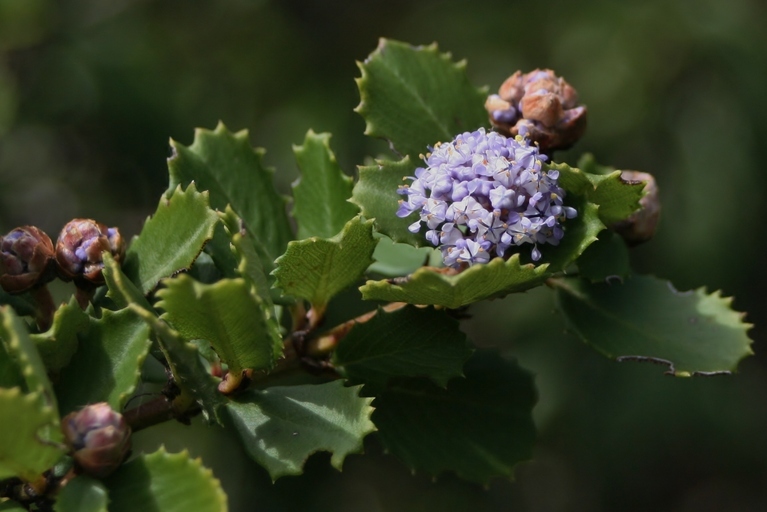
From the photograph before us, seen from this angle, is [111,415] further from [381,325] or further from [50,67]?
[50,67]

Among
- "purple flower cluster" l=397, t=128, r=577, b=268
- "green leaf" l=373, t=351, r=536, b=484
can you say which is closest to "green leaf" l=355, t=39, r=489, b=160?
"purple flower cluster" l=397, t=128, r=577, b=268

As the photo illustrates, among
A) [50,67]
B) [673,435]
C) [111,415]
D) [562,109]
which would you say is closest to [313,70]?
[50,67]

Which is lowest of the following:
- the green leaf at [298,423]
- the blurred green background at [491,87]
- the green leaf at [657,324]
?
the blurred green background at [491,87]

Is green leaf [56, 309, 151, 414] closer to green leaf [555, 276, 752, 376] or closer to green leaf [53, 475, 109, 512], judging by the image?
green leaf [53, 475, 109, 512]

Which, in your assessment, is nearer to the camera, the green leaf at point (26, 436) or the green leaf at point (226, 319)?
the green leaf at point (26, 436)

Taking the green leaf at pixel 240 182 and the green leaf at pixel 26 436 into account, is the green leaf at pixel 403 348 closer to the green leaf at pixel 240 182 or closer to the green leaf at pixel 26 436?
the green leaf at pixel 240 182

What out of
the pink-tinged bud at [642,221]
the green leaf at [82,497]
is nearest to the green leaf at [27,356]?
the green leaf at [82,497]

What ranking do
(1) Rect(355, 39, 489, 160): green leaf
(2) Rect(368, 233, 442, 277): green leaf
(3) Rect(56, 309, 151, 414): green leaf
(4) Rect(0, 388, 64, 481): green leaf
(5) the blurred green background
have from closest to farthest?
(4) Rect(0, 388, 64, 481): green leaf → (3) Rect(56, 309, 151, 414): green leaf → (1) Rect(355, 39, 489, 160): green leaf → (2) Rect(368, 233, 442, 277): green leaf → (5) the blurred green background
